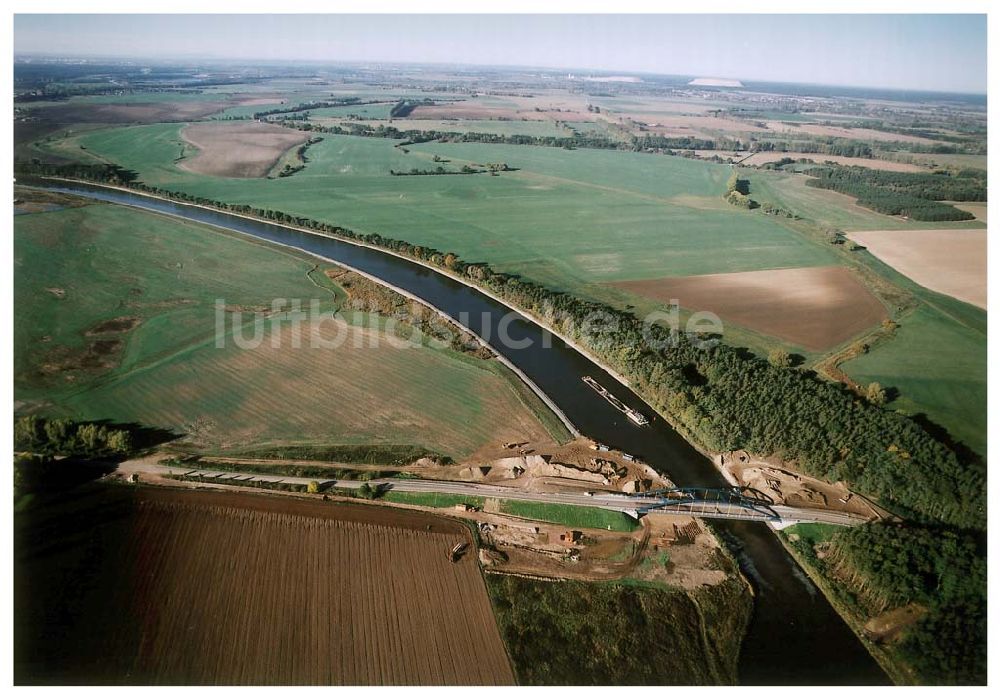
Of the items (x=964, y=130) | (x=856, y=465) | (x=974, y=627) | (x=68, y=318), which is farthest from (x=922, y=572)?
(x=964, y=130)

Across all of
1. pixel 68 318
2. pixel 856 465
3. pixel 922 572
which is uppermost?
pixel 68 318

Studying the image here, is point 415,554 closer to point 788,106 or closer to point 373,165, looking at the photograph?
point 373,165

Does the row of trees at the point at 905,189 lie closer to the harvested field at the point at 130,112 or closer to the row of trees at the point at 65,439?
the row of trees at the point at 65,439

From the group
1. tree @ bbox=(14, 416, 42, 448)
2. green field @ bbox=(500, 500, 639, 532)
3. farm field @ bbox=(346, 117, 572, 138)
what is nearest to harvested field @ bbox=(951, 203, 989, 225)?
farm field @ bbox=(346, 117, 572, 138)

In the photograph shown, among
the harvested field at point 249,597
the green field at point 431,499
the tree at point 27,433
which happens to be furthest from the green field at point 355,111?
the green field at point 431,499

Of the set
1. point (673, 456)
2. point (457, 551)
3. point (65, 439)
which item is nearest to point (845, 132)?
point (673, 456)

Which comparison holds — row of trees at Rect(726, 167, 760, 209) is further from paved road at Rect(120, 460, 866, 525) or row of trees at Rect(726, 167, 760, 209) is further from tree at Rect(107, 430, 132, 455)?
tree at Rect(107, 430, 132, 455)
